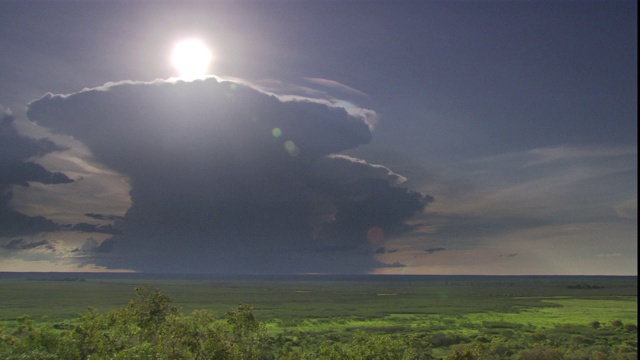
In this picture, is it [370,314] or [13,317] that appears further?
[370,314]

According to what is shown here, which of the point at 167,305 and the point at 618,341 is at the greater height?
the point at 167,305

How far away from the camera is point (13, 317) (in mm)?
127000

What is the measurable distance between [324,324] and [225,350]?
96.4 metres

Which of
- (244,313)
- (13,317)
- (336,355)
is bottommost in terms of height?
(13,317)

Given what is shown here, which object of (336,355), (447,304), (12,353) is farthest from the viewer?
(447,304)

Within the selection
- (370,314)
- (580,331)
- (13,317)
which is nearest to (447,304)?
(370,314)

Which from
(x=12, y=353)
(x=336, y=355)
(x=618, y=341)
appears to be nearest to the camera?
(x=12, y=353)

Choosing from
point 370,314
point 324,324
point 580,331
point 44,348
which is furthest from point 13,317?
point 580,331

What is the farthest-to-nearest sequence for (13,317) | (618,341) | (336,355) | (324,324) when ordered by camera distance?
(13,317) → (324,324) → (618,341) → (336,355)

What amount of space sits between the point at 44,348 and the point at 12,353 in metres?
3.80

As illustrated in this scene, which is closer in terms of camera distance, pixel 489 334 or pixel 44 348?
pixel 44 348

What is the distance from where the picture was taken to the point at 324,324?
119375 millimetres

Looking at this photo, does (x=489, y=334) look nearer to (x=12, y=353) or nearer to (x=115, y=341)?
(x=115, y=341)

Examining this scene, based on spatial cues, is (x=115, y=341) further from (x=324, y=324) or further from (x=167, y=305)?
(x=324, y=324)
